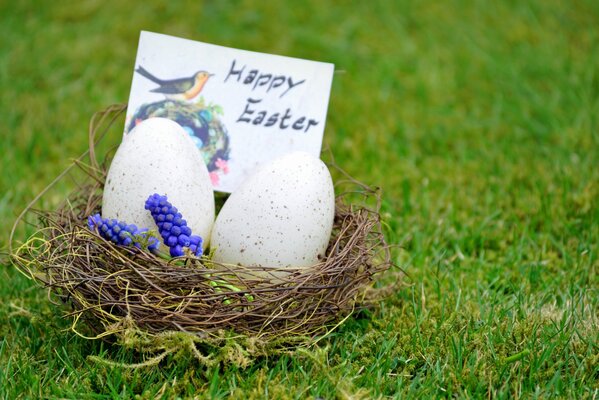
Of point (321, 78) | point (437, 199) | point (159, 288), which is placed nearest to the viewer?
point (159, 288)

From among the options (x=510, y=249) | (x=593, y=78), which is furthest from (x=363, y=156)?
(x=593, y=78)

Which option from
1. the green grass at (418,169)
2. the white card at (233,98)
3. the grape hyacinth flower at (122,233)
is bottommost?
the green grass at (418,169)

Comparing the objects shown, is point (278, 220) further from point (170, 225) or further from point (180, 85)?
point (180, 85)

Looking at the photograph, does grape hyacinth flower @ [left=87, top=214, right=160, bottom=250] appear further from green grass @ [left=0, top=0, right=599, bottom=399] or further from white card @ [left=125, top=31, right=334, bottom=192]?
white card @ [left=125, top=31, right=334, bottom=192]

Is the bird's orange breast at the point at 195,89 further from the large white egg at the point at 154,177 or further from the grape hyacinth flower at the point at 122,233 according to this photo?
the grape hyacinth flower at the point at 122,233

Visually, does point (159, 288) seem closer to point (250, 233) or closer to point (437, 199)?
point (250, 233)

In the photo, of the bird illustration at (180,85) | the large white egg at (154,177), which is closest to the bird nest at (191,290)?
the large white egg at (154,177)

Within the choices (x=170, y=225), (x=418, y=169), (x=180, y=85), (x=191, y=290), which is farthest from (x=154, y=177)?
(x=418, y=169)
